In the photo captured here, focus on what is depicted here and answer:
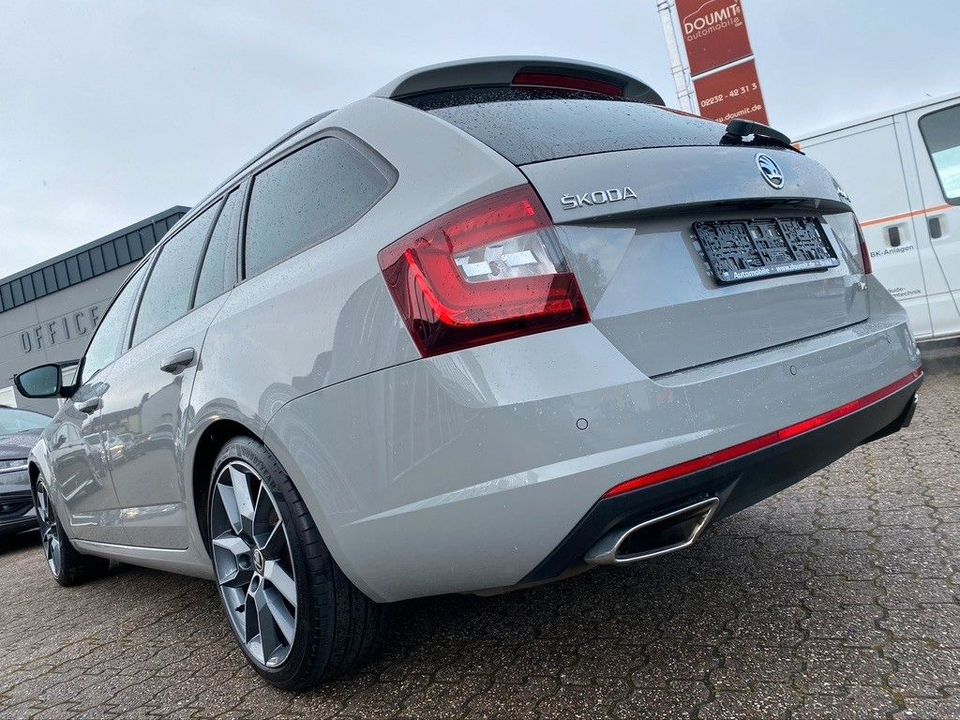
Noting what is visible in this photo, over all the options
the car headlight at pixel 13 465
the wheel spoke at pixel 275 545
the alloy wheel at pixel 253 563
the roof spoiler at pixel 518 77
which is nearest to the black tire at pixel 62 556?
the car headlight at pixel 13 465

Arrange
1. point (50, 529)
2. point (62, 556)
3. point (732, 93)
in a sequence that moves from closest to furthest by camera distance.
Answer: point (62, 556), point (50, 529), point (732, 93)

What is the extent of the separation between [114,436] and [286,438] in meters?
1.50

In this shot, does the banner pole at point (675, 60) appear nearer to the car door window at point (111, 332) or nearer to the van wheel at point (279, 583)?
the car door window at point (111, 332)

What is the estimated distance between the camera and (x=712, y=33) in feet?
30.6

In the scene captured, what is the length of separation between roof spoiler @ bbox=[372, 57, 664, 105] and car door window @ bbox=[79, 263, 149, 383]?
6.04 ft

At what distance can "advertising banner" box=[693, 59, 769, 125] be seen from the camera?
9.18m

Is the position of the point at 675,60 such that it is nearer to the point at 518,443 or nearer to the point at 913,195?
the point at 913,195

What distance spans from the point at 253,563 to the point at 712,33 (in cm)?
884

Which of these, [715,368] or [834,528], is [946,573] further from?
[715,368]

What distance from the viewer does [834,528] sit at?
304 cm

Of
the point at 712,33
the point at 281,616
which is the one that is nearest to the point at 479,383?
the point at 281,616

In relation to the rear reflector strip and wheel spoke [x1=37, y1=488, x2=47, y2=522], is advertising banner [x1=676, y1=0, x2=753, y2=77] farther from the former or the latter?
the rear reflector strip

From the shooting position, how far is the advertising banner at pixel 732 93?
9180 millimetres

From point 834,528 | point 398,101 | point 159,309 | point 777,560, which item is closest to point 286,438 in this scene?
point 398,101
